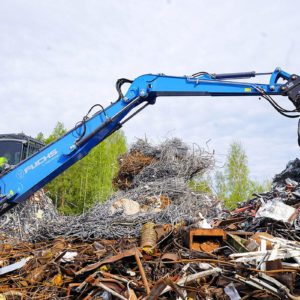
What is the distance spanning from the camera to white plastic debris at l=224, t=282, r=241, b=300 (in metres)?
3.20

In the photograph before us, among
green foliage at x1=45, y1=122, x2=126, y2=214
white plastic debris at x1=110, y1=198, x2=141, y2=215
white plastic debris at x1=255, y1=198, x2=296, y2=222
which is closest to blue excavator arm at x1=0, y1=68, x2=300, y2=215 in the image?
white plastic debris at x1=255, y1=198, x2=296, y2=222

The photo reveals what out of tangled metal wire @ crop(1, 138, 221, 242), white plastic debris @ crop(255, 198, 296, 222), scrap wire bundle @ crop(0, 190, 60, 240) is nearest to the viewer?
white plastic debris @ crop(255, 198, 296, 222)

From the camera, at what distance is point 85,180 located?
20203mm

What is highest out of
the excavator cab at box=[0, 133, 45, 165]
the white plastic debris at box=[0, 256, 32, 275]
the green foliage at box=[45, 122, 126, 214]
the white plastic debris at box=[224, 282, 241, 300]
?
the green foliage at box=[45, 122, 126, 214]

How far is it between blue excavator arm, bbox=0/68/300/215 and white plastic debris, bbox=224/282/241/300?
Answer: 2.65 metres

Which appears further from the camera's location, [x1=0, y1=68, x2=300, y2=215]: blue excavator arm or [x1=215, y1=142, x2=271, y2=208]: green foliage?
[x1=215, y1=142, x2=271, y2=208]: green foliage

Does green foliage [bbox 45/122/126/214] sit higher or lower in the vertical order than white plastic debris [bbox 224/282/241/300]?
higher

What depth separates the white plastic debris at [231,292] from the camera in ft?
10.5

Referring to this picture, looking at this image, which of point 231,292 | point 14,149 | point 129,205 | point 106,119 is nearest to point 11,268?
point 106,119

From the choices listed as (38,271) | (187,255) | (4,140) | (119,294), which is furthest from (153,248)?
(4,140)

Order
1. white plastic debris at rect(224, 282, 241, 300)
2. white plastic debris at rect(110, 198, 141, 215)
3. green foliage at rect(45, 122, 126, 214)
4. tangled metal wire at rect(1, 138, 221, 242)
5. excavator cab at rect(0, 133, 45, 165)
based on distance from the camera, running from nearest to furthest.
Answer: white plastic debris at rect(224, 282, 241, 300) → tangled metal wire at rect(1, 138, 221, 242) → white plastic debris at rect(110, 198, 141, 215) → excavator cab at rect(0, 133, 45, 165) → green foliage at rect(45, 122, 126, 214)

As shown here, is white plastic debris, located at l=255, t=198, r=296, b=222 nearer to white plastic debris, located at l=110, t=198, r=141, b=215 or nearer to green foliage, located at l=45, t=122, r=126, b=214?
white plastic debris, located at l=110, t=198, r=141, b=215

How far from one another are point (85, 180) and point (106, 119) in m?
15.8

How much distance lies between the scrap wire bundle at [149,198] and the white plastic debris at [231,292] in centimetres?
187
